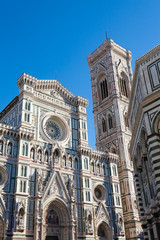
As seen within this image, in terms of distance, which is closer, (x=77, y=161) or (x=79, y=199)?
(x=79, y=199)

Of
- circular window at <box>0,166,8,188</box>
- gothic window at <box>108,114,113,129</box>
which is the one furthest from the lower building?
gothic window at <box>108,114,113,129</box>

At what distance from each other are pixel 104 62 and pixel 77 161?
2290 centimetres

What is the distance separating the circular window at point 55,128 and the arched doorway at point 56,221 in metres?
7.65

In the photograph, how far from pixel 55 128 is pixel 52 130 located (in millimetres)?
712

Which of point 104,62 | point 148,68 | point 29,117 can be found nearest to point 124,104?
point 104,62

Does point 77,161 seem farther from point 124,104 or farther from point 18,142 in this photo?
point 124,104

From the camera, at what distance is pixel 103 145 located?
41.4 m

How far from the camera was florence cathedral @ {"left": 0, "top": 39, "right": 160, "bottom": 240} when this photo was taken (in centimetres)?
2458

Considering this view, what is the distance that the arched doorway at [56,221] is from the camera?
25808 mm

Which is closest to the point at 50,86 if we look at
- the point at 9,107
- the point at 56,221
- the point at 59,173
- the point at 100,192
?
the point at 9,107

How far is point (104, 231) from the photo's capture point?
30.2 metres

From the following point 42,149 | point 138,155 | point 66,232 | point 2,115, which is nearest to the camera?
point 138,155

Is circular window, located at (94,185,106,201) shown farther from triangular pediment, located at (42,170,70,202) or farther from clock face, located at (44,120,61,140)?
clock face, located at (44,120,61,140)

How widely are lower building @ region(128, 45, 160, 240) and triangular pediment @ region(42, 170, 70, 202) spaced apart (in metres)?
10.6
